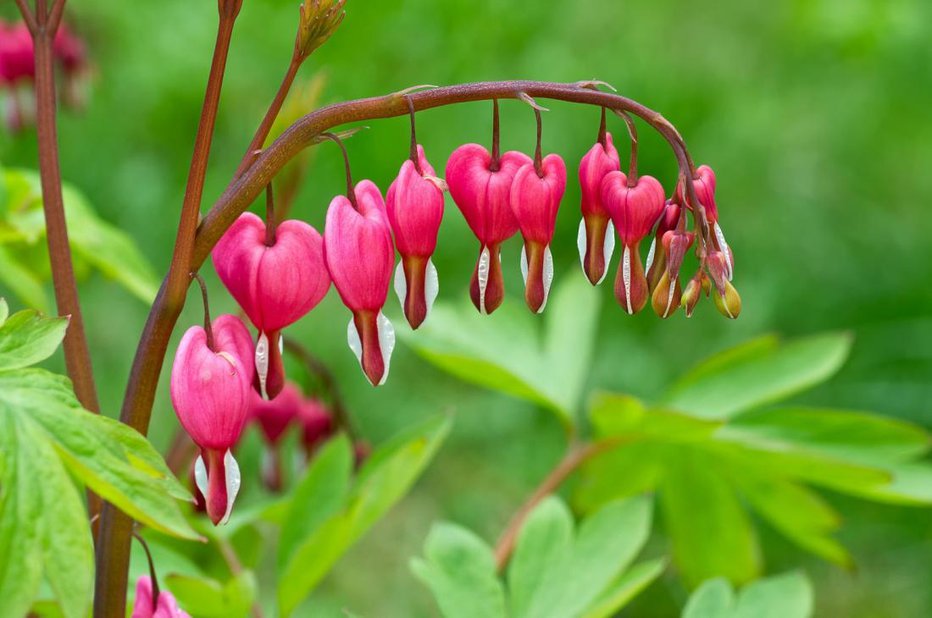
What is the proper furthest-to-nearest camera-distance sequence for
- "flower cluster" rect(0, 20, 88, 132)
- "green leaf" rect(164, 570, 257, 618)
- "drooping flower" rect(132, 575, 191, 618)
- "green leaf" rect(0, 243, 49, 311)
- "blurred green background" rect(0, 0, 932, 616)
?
"blurred green background" rect(0, 0, 932, 616) < "flower cluster" rect(0, 20, 88, 132) < "green leaf" rect(0, 243, 49, 311) < "green leaf" rect(164, 570, 257, 618) < "drooping flower" rect(132, 575, 191, 618)

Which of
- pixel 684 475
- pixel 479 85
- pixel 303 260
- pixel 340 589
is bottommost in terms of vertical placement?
pixel 340 589

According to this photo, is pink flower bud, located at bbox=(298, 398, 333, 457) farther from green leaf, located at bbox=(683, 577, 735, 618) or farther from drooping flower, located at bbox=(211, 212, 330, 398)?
drooping flower, located at bbox=(211, 212, 330, 398)

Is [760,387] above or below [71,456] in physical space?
below

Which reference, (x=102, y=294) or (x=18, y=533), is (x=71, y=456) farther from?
(x=102, y=294)

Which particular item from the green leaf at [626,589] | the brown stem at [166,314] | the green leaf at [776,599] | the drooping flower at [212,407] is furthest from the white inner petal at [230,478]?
the green leaf at [776,599]

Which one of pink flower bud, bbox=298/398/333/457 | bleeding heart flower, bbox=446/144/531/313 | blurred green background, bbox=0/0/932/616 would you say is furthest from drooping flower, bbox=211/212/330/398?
blurred green background, bbox=0/0/932/616

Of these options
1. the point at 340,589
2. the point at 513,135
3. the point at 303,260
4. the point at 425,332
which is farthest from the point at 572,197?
the point at 303,260

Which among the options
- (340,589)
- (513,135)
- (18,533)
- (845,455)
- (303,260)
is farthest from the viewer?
(513,135)
